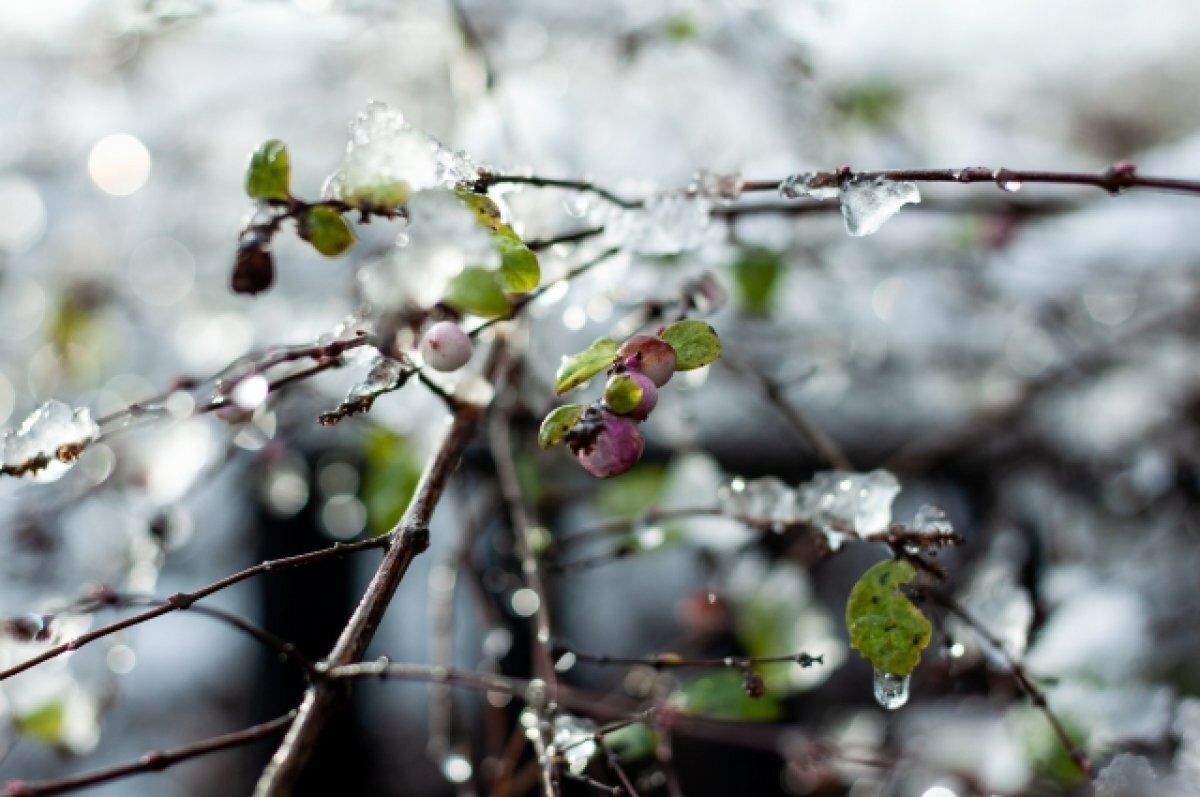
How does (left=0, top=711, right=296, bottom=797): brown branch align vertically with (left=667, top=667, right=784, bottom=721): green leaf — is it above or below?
below

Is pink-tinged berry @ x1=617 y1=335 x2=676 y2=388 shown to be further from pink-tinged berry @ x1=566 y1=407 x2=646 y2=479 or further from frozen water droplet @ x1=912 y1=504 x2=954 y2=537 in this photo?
frozen water droplet @ x1=912 y1=504 x2=954 y2=537

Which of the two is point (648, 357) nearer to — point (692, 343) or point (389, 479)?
point (692, 343)

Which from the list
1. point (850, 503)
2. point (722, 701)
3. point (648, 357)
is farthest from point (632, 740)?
point (648, 357)

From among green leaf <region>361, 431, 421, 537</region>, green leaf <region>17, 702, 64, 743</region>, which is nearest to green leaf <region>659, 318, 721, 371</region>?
green leaf <region>361, 431, 421, 537</region>

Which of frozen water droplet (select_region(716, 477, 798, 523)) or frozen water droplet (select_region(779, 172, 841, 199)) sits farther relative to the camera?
frozen water droplet (select_region(716, 477, 798, 523))

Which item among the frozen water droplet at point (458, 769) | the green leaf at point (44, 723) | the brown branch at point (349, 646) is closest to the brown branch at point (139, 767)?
the brown branch at point (349, 646)

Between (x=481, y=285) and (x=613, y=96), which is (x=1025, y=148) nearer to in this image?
(x=613, y=96)

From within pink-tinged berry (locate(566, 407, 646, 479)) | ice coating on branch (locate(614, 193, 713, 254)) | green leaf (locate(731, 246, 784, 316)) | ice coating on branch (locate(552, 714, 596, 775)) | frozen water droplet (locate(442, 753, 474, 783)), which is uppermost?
green leaf (locate(731, 246, 784, 316))
